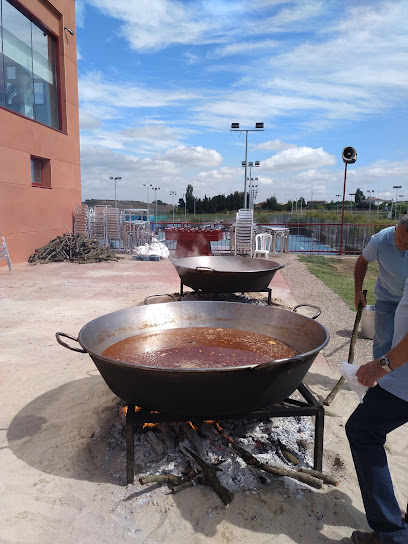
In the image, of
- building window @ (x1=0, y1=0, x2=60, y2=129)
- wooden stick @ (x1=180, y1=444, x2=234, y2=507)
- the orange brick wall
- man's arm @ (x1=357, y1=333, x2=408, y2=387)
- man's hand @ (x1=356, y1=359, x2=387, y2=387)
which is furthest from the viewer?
the orange brick wall

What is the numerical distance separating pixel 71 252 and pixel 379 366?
1154cm

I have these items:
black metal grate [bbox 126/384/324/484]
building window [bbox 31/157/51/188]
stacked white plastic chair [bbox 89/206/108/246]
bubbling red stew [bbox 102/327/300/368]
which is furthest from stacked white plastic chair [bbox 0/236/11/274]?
black metal grate [bbox 126/384/324/484]

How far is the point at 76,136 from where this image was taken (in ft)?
47.0

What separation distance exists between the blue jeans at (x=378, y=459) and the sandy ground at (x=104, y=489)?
0.34 meters

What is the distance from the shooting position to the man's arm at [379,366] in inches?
66.0

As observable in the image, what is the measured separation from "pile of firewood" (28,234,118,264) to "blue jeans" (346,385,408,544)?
10937 mm

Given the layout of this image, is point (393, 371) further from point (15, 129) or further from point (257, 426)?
point (15, 129)

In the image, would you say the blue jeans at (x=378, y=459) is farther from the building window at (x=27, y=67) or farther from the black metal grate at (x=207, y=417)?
the building window at (x=27, y=67)

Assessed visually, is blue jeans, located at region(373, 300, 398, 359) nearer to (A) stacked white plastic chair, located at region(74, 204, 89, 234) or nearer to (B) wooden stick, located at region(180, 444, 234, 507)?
(B) wooden stick, located at region(180, 444, 234, 507)

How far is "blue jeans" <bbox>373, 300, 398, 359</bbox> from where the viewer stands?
3.18m

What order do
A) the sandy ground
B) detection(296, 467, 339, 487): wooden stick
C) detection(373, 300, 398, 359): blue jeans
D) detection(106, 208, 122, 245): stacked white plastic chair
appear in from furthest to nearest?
detection(106, 208, 122, 245): stacked white plastic chair < detection(373, 300, 398, 359): blue jeans < detection(296, 467, 339, 487): wooden stick < the sandy ground

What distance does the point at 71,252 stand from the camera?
40.0ft

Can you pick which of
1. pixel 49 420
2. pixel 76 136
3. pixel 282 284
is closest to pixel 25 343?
pixel 49 420

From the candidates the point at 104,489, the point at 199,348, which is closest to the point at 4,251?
the point at 199,348
